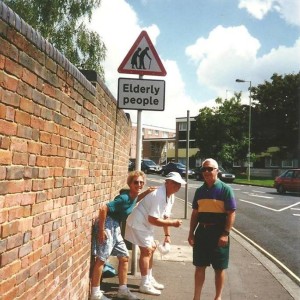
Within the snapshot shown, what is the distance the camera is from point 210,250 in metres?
4.61

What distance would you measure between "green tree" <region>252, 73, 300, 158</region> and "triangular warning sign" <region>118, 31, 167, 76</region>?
41824mm

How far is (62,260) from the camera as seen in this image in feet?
11.0

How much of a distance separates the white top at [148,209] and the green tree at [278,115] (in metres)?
42.5

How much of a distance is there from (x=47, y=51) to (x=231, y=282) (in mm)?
4382

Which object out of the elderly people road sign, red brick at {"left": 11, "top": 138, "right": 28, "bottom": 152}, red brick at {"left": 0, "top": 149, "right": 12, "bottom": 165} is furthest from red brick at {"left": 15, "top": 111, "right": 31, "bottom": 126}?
the elderly people road sign

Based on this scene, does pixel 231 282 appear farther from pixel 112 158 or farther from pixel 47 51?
pixel 47 51

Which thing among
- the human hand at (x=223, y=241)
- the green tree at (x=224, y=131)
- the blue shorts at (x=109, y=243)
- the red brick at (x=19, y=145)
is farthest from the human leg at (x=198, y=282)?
the green tree at (x=224, y=131)

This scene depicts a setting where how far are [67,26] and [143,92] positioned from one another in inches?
674

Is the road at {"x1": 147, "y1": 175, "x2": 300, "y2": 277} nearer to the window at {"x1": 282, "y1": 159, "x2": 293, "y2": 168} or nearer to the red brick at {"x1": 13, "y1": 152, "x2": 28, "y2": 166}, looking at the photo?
the red brick at {"x1": 13, "y1": 152, "x2": 28, "y2": 166}

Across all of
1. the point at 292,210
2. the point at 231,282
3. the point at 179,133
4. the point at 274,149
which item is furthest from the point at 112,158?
the point at 179,133

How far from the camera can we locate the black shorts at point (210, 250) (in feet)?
14.9

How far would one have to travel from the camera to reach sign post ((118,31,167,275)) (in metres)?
5.35

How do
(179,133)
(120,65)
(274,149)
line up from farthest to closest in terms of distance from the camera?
(179,133) < (274,149) < (120,65)

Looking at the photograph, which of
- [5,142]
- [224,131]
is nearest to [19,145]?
[5,142]
